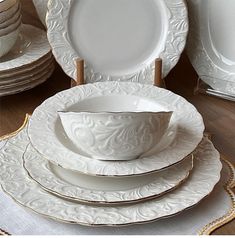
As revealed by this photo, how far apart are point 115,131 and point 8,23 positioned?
1.01 feet

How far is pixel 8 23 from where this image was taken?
808 mm

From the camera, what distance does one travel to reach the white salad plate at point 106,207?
22.1 inches

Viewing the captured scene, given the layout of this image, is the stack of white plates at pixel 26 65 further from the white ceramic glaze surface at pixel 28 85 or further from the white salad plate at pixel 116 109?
the white salad plate at pixel 116 109

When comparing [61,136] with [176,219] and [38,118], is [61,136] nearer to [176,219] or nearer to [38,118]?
[38,118]

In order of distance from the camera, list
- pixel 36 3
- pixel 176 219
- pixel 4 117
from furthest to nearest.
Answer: pixel 36 3 < pixel 4 117 < pixel 176 219

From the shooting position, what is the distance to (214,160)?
25.5 inches

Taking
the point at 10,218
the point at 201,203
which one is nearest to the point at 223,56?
the point at 201,203

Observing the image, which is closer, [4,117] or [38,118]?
[38,118]

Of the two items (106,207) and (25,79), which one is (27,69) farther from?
(106,207)

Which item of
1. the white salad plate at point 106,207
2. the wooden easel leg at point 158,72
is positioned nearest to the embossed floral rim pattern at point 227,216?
the white salad plate at point 106,207

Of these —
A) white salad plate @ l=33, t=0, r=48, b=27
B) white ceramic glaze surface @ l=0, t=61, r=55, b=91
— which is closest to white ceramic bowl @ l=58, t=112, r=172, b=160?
white ceramic glaze surface @ l=0, t=61, r=55, b=91

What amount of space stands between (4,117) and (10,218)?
24 centimetres

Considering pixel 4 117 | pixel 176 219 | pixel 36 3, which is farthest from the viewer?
pixel 36 3

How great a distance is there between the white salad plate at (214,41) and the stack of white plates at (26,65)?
0.22 meters
